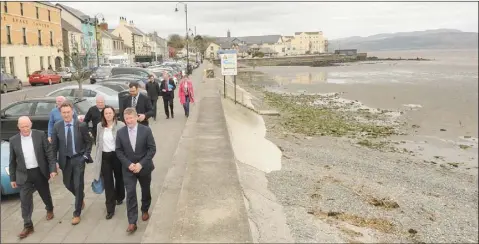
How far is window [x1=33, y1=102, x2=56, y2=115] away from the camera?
35.5 ft

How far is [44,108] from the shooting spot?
10898 millimetres

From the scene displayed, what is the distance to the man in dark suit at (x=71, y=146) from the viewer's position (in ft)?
18.5

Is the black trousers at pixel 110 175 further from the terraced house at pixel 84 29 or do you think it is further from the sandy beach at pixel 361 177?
the terraced house at pixel 84 29

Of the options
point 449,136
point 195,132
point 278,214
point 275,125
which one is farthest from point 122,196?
point 449,136

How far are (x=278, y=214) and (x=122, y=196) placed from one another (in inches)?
120

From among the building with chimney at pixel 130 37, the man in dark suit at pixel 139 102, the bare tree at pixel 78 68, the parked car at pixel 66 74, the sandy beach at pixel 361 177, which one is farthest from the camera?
the building with chimney at pixel 130 37

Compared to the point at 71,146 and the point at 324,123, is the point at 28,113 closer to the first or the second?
the point at 71,146

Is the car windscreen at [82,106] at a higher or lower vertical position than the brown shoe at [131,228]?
higher

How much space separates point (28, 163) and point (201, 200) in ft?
8.46

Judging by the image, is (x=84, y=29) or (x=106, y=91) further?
(x=84, y=29)

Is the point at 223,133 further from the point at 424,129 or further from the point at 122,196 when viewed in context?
the point at 424,129

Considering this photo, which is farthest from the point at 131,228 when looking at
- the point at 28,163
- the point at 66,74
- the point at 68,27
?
the point at 68,27

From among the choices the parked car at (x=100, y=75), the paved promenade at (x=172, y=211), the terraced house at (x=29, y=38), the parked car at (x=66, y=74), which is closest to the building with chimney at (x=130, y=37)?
the terraced house at (x=29, y=38)

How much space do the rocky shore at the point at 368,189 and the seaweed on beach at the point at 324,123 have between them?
16 cm
